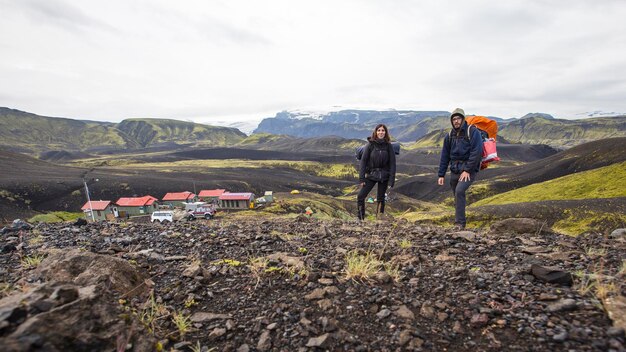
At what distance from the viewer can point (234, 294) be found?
4301 millimetres

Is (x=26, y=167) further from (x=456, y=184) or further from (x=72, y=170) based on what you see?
(x=456, y=184)

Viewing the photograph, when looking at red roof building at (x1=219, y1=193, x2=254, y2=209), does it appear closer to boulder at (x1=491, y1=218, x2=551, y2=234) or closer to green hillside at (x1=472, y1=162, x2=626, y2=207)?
green hillside at (x1=472, y1=162, x2=626, y2=207)

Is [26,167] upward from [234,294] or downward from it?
downward

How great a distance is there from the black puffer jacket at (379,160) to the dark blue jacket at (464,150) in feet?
5.92

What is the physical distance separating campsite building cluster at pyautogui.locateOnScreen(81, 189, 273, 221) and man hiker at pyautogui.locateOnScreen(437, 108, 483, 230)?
2212 inches

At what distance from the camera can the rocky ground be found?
2.81m

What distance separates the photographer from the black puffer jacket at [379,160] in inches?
407

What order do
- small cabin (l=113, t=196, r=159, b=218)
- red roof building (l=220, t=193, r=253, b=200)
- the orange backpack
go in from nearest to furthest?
1. the orange backpack
2. small cabin (l=113, t=196, r=159, b=218)
3. red roof building (l=220, t=193, r=253, b=200)

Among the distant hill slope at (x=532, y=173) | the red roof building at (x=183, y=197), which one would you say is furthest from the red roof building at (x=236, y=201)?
the distant hill slope at (x=532, y=173)

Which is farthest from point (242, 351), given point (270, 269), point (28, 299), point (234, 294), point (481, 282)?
point (481, 282)

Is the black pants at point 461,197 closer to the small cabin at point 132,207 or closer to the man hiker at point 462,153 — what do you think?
the man hiker at point 462,153

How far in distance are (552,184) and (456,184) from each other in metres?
75.1

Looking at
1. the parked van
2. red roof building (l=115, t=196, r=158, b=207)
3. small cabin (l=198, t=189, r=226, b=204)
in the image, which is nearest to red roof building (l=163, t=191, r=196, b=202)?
small cabin (l=198, t=189, r=226, b=204)

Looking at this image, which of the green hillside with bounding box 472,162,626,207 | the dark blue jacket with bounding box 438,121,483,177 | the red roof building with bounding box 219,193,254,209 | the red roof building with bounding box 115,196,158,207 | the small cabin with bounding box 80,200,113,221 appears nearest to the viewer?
the dark blue jacket with bounding box 438,121,483,177
